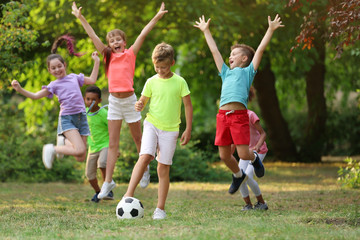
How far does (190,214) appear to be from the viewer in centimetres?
671

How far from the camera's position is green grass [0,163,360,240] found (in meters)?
5.12

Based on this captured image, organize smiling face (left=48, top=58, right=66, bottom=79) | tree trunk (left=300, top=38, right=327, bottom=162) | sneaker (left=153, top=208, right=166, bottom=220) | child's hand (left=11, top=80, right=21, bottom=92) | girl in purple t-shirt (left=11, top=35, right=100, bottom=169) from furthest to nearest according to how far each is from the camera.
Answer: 1. tree trunk (left=300, top=38, right=327, bottom=162)
2. smiling face (left=48, top=58, right=66, bottom=79)
3. girl in purple t-shirt (left=11, top=35, right=100, bottom=169)
4. child's hand (left=11, top=80, right=21, bottom=92)
5. sneaker (left=153, top=208, right=166, bottom=220)

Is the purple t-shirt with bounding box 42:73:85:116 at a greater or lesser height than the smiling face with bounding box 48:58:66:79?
lesser

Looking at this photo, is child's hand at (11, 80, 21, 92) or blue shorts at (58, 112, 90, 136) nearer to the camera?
child's hand at (11, 80, 21, 92)

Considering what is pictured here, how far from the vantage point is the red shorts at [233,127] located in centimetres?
653

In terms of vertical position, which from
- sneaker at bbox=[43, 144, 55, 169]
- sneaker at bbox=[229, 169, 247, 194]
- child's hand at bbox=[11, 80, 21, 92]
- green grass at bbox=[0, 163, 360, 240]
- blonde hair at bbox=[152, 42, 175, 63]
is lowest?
green grass at bbox=[0, 163, 360, 240]

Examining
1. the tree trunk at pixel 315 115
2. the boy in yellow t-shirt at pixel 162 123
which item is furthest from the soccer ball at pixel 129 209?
the tree trunk at pixel 315 115

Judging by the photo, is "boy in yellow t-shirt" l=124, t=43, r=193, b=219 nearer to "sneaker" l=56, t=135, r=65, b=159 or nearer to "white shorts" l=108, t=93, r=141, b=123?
"white shorts" l=108, t=93, r=141, b=123

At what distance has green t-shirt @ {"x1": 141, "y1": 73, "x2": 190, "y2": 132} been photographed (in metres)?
6.16

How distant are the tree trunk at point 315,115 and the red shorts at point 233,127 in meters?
10.9

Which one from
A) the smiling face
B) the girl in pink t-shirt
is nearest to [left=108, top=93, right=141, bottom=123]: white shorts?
the girl in pink t-shirt

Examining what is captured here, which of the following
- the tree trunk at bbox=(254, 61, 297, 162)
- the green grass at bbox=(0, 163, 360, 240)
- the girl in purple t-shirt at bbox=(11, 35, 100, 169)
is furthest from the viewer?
the tree trunk at bbox=(254, 61, 297, 162)

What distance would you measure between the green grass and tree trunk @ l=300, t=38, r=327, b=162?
583 centimetres

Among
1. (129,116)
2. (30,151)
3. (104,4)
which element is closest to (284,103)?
(104,4)
